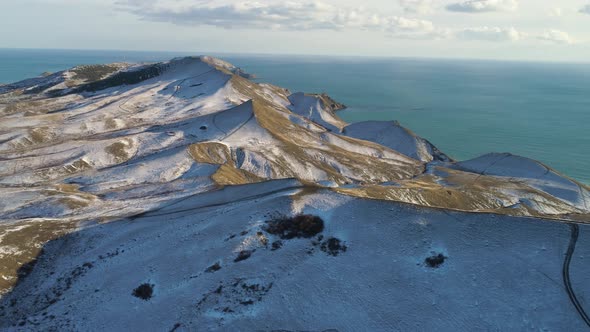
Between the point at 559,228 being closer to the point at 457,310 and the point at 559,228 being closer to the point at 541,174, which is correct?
the point at 457,310

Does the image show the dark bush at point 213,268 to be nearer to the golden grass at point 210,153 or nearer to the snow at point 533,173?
the golden grass at point 210,153

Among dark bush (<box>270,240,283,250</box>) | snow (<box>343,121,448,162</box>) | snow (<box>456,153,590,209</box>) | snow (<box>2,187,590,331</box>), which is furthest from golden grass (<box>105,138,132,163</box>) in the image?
snow (<box>456,153,590,209</box>)

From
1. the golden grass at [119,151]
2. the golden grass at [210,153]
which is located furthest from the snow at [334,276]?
the golden grass at [119,151]

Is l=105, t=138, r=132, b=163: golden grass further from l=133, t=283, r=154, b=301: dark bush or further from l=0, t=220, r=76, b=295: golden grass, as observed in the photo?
l=133, t=283, r=154, b=301: dark bush

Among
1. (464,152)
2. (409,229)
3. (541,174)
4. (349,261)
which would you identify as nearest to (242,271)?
(349,261)

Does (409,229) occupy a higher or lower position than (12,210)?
higher

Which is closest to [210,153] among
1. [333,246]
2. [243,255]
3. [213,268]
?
[243,255]
